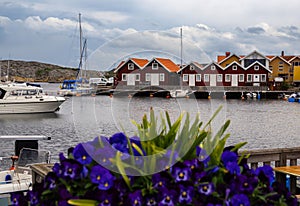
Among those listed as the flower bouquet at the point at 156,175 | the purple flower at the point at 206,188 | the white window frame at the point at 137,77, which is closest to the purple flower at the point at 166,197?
the flower bouquet at the point at 156,175

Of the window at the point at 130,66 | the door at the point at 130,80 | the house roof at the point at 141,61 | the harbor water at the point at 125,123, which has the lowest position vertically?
the harbor water at the point at 125,123

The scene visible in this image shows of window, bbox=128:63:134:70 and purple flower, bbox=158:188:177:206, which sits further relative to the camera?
window, bbox=128:63:134:70

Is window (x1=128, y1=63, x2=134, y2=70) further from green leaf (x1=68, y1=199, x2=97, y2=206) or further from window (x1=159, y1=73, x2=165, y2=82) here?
green leaf (x1=68, y1=199, x2=97, y2=206)

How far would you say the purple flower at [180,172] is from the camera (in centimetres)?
202

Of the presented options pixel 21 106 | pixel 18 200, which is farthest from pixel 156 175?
pixel 21 106

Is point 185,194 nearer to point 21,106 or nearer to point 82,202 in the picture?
point 82,202

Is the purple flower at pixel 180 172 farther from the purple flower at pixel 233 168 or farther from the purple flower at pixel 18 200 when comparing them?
the purple flower at pixel 18 200

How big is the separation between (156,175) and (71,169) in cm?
39

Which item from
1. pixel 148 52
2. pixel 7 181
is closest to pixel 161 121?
pixel 148 52

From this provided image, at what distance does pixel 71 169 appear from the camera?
212 cm

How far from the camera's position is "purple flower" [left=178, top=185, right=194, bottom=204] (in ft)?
6.42

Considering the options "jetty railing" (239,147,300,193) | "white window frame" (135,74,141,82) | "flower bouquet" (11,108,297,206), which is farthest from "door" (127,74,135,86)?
"jetty railing" (239,147,300,193)

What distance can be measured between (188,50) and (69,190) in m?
1.22

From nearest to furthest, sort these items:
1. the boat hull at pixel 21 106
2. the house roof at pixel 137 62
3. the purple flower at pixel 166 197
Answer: the purple flower at pixel 166 197
the house roof at pixel 137 62
the boat hull at pixel 21 106
